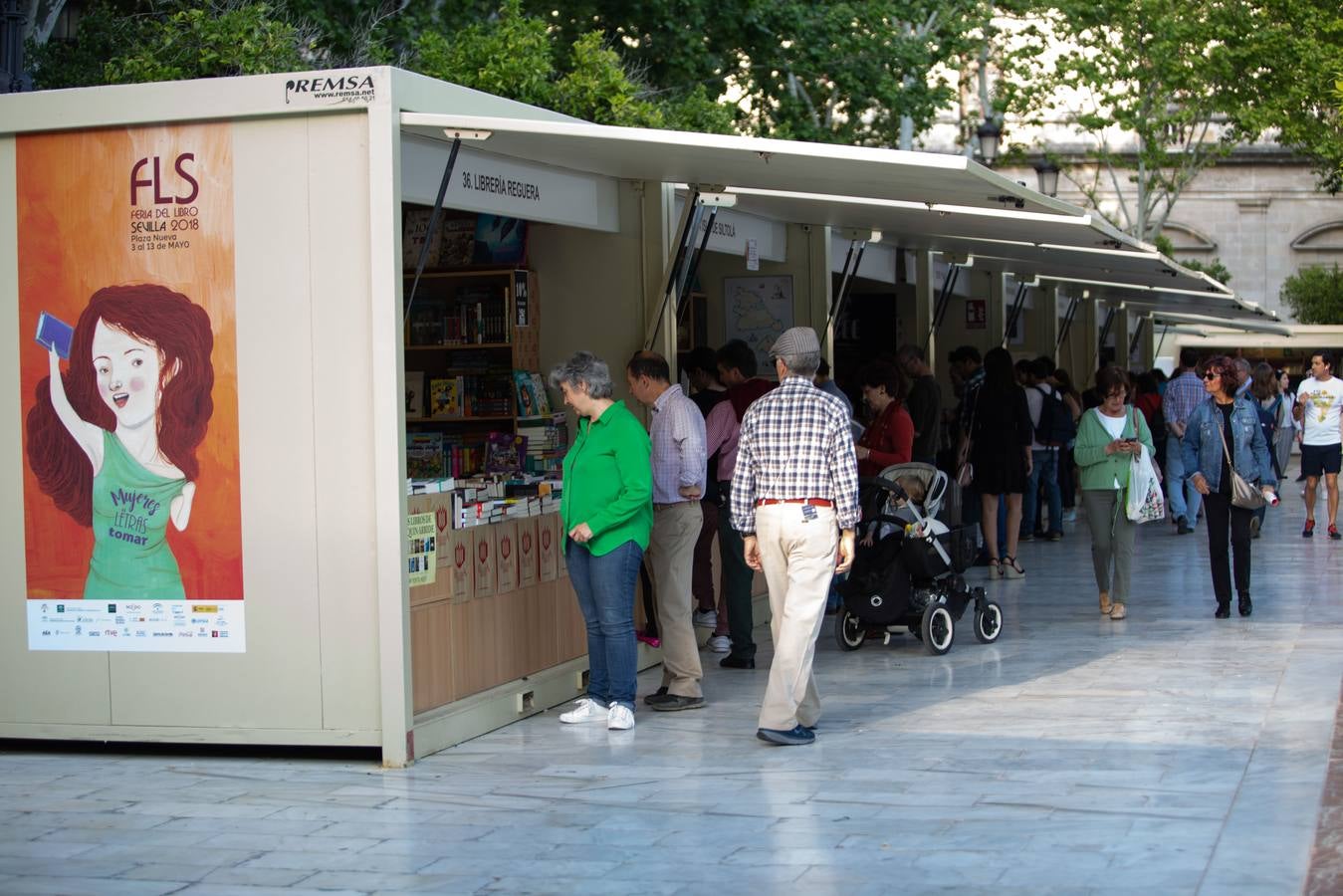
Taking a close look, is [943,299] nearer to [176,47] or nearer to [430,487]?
[176,47]

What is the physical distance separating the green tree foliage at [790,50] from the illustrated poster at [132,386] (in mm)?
18095

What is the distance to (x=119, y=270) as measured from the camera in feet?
25.5

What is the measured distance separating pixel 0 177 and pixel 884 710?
4.67 meters

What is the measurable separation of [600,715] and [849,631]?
264cm

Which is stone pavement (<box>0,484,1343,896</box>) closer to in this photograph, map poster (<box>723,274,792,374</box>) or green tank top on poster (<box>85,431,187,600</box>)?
green tank top on poster (<box>85,431,187,600</box>)

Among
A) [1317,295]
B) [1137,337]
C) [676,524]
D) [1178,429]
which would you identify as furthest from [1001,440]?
[1317,295]

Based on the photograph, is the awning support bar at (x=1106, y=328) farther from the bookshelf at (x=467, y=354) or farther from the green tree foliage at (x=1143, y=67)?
the bookshelf at (x=467, y=354)

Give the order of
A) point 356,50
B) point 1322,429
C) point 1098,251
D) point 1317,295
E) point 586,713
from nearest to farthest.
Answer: point 586,713, point 1098,251, point 1322,429, point 356,50, point 1317,295

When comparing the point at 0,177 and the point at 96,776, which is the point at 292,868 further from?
the point at 0,177

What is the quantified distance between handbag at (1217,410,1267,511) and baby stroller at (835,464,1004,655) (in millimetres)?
1836

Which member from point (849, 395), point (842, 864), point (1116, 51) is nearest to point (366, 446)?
point (842, 864)

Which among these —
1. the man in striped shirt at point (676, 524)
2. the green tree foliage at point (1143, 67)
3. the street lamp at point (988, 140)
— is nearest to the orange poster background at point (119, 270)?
the man in striped shirt at point (676, 524)

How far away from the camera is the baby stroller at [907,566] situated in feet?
33.7

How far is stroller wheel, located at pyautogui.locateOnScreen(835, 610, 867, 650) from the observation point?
34.9 feet
